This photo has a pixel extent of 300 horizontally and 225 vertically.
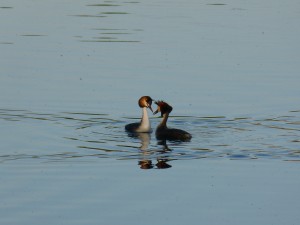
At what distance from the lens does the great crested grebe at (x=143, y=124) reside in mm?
19312

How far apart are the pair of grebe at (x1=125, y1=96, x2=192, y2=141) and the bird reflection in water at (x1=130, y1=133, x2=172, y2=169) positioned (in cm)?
15

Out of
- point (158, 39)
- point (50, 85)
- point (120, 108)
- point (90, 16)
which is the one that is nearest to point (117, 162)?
point (120, 108)

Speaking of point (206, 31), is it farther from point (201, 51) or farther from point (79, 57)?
point (79, 57)

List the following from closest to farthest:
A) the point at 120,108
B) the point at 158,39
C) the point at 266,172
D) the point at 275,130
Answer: the point at 266,172 < the point at 275,130 < the point at 120,108 < the point at 158,39

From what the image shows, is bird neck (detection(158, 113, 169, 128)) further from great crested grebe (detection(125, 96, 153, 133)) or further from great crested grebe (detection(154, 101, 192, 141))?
great crested grebe (detection(125, 96, 153, 133))

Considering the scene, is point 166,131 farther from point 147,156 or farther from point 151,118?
point 151,118

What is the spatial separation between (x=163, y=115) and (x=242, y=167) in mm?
4019

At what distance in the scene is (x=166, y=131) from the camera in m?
19.2

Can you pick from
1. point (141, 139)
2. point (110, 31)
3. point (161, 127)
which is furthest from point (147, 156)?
point (110, 31)

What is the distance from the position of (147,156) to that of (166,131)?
1911mm

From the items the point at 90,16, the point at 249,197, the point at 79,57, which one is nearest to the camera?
the point at 249,197

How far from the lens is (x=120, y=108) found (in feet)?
69.2

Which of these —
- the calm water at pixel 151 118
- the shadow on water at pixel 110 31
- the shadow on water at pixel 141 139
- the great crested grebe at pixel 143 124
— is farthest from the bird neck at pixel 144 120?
the shadow on water at pixel 110 31

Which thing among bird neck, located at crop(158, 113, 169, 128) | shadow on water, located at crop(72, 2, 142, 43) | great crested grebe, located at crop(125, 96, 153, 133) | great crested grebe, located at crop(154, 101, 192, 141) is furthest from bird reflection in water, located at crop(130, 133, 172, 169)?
shadow on water, located at crop(72, 2, 142, 43)
